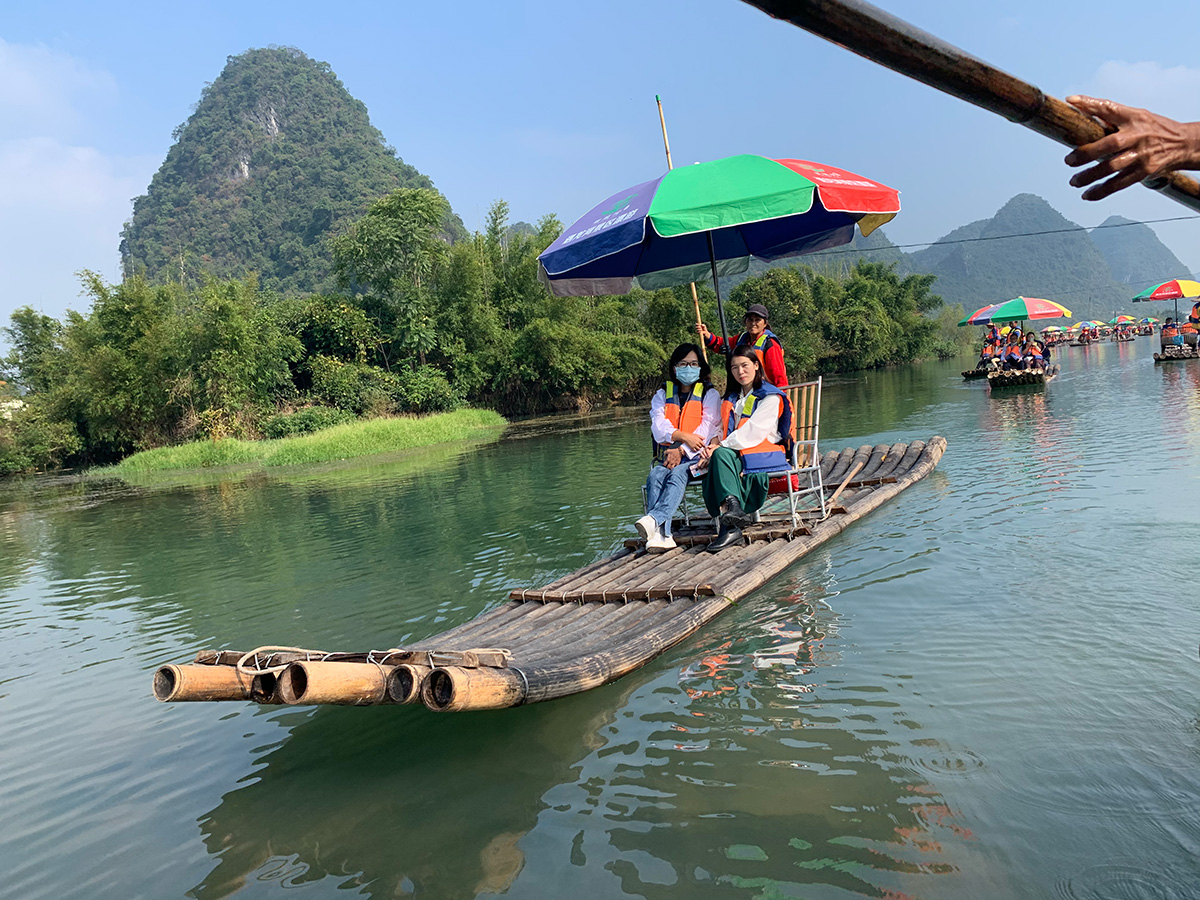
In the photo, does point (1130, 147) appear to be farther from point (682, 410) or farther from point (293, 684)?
point (682, 410)

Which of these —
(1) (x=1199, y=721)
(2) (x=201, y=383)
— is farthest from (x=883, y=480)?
(2) (x=201, y=383)

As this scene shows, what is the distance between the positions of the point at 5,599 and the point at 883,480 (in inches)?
362

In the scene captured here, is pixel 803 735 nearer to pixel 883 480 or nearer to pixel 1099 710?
pixel 1099 710

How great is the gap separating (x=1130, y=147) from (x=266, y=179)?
118391mm

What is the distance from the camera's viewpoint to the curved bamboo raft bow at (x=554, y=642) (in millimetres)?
3246

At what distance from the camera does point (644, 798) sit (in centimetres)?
323

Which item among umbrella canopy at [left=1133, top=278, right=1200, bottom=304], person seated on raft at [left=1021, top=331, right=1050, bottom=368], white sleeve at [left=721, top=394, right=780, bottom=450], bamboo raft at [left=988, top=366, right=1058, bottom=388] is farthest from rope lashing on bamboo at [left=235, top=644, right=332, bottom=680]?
umbrella canopy at [left=1133, top=278, right=1200, bottom=304]

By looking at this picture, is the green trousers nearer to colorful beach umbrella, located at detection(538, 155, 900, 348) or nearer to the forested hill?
colorful beach umbrella, located at detection(538, 155, 900, 348)

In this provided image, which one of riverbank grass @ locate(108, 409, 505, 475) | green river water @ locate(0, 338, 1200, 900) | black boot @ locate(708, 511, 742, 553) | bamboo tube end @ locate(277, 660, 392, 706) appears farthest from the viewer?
riverbank grass @ locate(108, 409, 505, 475)

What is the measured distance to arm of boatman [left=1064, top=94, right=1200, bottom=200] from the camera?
156 centimetres

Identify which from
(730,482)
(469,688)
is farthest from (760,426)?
(469,688)

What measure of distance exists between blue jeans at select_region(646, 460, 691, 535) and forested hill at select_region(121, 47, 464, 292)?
2795 inches

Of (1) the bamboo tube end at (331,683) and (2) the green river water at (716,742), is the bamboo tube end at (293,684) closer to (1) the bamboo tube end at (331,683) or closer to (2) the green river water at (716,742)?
(1) the bamboo tube end at (331,683)

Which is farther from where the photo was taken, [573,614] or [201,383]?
[201,383]
